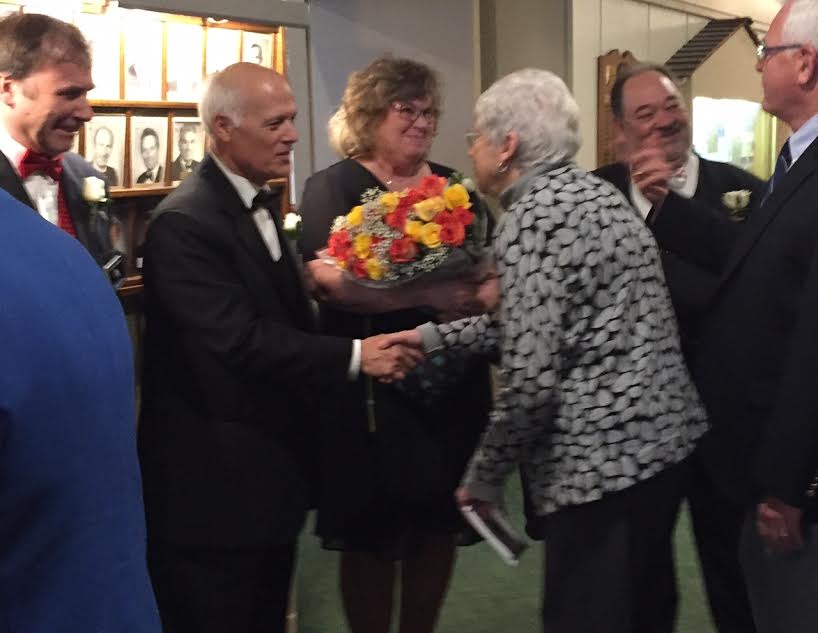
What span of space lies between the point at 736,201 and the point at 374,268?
1.15 m

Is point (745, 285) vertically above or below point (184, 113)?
below

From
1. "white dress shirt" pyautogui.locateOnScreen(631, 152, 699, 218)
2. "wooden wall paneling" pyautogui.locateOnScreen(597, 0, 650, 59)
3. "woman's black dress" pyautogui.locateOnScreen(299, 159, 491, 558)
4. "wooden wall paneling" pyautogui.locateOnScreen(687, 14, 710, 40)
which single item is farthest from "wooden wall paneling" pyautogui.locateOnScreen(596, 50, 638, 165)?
"woman's black dress" pyautogui.locateOnScreen(299, 159, 491, 558)

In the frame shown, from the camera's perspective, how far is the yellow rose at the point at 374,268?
7.66 feet

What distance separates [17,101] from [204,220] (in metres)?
0.52

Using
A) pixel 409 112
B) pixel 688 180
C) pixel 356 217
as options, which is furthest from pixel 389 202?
pixel 688 180

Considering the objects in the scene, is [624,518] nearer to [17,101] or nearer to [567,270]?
[567,270]

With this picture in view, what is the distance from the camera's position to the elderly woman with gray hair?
79.9 inches

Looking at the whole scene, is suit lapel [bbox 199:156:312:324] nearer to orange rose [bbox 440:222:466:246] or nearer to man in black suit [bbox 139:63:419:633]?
man in black suit [bbox 139:63:419:633]

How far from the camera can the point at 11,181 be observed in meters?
2.15

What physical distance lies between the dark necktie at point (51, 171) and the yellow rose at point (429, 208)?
2.66ft

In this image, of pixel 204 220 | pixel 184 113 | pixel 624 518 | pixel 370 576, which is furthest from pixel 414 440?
pixel 184 113

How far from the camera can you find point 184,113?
427 centimetres

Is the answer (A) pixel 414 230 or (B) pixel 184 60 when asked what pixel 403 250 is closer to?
(A) pixel 414 230

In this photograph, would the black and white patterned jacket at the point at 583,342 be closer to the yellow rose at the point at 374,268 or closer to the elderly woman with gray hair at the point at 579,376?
the elderly woman with gray hair at the point at 579,376
